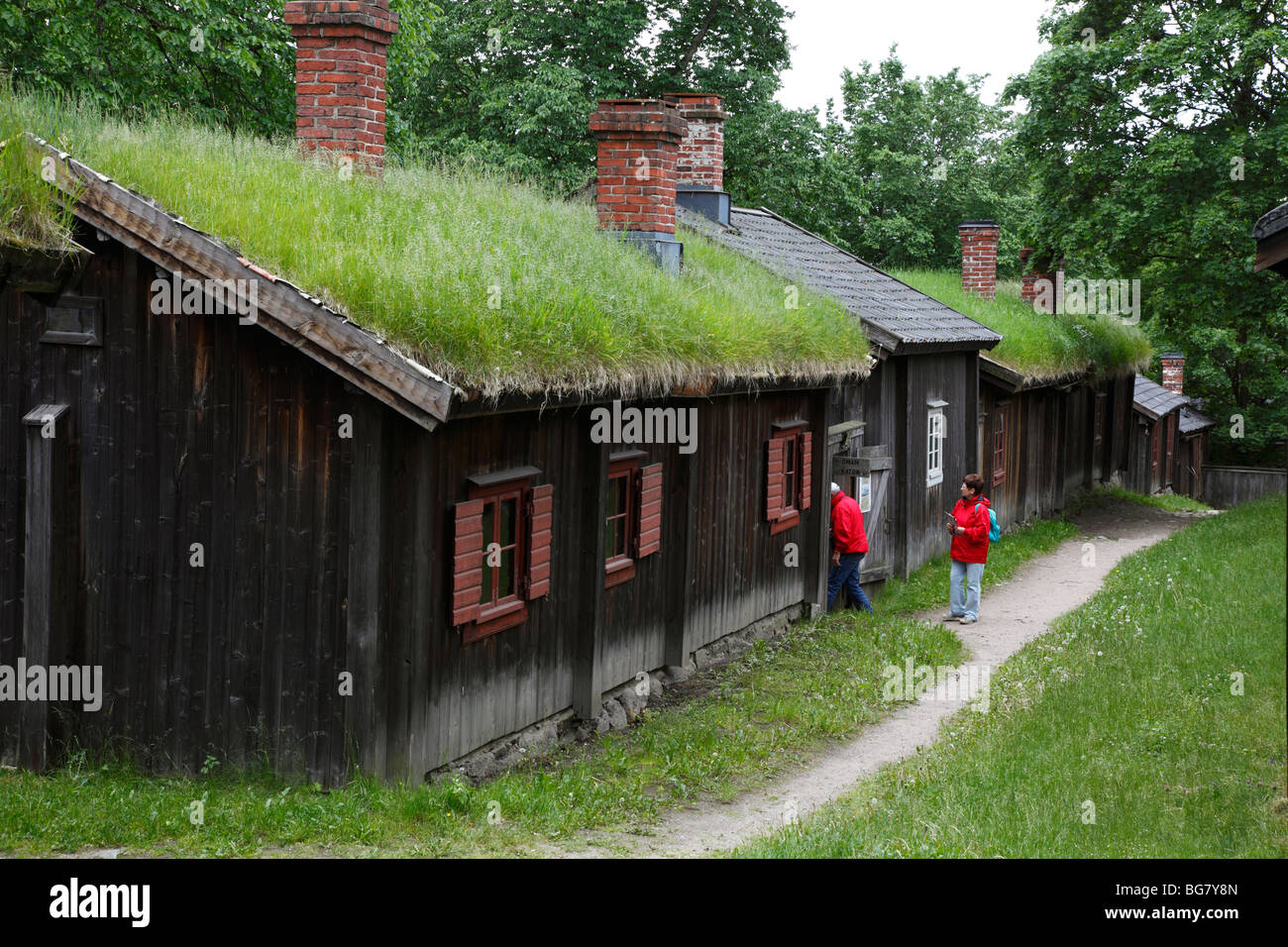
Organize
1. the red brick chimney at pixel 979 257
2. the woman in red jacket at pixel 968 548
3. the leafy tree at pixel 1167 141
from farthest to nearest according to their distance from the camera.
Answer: the red brick chimney at pixel 979 257, the leafy tree at pixel 1167 141, the woman in red jacket at pixel 968 548

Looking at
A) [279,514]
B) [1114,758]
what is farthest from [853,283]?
[279,514]

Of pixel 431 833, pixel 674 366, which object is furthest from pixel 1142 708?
pixel 431 833

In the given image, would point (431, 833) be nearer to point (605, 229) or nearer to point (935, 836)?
point (935, 836)

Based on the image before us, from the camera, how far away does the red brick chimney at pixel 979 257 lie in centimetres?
2666

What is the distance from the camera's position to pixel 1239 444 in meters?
40.0

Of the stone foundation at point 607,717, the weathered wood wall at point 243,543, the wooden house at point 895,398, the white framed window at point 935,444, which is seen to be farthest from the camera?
the white framed window at point 935,444

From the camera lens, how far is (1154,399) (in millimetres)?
39094

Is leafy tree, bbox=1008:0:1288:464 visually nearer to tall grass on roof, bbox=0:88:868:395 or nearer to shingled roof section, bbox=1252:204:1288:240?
tall grass on roof, bbox=0:88:868:395

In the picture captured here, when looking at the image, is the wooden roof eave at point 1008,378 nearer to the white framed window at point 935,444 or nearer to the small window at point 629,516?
the white framed window at point 935,444

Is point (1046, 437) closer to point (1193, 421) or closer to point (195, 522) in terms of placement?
point (1193, 421)

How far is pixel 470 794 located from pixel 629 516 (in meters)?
3.81

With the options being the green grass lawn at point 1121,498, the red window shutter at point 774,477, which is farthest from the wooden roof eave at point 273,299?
the green grass lawn at point 1121,498

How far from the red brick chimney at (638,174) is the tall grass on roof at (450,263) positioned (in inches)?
26.6

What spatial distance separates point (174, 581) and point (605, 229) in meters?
6.15
